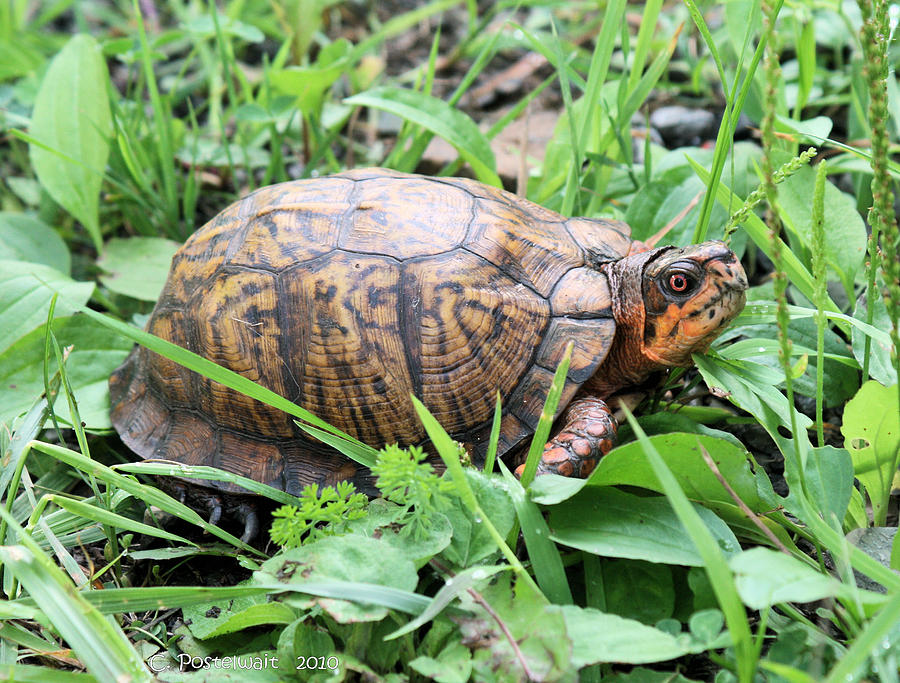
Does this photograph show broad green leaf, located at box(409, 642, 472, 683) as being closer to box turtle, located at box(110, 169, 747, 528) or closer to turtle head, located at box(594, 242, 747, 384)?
box turtle, located at box(110, 169, 747, 528)

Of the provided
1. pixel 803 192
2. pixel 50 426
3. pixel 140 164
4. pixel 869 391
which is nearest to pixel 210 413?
pixel 50 426

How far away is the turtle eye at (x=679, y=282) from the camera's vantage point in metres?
1.68

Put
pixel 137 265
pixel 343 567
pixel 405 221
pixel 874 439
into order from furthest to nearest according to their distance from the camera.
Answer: pixel 137 265, pixel 405 221, pixel 874 439, pixel 343 567

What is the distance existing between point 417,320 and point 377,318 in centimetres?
9

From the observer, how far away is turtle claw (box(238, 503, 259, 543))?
1.79 metres

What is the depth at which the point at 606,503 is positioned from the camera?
143cm

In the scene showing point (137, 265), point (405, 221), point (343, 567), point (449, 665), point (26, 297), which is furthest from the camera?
point (137, 265)

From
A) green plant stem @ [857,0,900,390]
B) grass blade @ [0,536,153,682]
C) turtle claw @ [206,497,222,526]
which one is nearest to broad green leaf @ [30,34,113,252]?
turtle claw @ [206,497,222,526]

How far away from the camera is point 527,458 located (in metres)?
1.43

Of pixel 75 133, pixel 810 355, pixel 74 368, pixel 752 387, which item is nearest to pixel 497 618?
pixel 752 387

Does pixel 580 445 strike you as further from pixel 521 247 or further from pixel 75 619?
pixel 75 619

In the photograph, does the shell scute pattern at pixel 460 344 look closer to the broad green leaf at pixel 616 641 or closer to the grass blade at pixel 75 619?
the broad green leaf at pixel 616 641

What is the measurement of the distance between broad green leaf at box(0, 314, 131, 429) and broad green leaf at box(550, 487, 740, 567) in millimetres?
1342

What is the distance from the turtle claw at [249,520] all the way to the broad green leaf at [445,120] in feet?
4.10
